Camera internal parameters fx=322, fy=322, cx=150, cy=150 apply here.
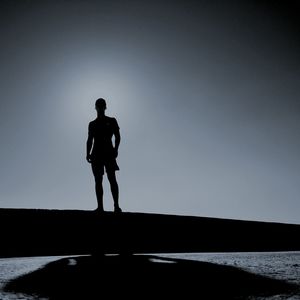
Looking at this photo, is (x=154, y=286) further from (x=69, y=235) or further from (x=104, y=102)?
(x=104, y=102)

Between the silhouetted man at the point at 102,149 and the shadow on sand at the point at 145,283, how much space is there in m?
3.07

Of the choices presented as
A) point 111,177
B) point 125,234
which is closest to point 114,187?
point 111,177

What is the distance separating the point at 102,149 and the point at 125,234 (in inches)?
61.5

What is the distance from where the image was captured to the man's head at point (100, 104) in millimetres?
5530

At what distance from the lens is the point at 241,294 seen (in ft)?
4.99

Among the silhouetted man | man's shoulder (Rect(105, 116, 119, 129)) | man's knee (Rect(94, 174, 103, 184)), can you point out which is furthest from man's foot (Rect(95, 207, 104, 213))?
man's shoulder (Rect(105, 116, 119, 129))

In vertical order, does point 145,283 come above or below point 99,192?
below

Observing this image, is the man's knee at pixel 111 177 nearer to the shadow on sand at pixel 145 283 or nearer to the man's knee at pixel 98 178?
the man's knee at pixel 98 178

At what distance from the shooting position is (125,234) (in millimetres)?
4832

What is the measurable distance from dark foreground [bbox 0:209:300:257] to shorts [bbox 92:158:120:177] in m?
0.72

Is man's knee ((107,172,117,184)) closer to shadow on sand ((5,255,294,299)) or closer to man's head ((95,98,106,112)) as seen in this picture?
man's head ((95,98,106,112))

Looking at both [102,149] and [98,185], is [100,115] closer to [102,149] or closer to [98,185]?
[102,149]

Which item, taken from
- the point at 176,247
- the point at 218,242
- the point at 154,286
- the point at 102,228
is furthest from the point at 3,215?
the point at 154,286

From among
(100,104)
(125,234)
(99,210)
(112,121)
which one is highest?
(100,104)
